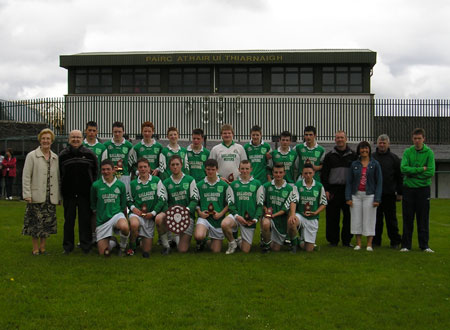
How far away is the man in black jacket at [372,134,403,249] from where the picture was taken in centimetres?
962

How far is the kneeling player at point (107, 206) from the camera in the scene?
28.0ft

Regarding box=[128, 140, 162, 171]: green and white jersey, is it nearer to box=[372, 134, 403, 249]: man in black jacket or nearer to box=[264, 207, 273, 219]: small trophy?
box=[264, 207, 273, 219]: small trophy

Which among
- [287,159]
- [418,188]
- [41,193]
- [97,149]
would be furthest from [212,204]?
[418,188]

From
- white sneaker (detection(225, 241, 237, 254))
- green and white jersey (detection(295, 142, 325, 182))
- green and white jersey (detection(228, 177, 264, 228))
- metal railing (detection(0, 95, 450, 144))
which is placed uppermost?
metal railing (detection(0, 95, 450, 144))

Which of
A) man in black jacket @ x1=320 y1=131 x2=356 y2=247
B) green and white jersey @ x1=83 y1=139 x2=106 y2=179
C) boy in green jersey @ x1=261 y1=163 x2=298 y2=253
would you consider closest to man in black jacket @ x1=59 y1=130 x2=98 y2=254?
green and white jersey @ x1=83 y1=139 x2=106 y2=179

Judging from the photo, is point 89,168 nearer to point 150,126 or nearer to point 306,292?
point 150,126

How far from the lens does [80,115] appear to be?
22969 mm

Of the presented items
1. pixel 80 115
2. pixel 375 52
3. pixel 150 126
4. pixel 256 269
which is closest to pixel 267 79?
pixel 375 52

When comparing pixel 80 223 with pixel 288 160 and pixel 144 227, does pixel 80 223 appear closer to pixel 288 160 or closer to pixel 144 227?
pixel 144 227

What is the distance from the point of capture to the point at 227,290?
635cm

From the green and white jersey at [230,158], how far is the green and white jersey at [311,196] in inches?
49.1

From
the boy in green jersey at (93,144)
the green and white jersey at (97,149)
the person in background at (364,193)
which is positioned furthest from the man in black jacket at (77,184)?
the person in background at (364,193)

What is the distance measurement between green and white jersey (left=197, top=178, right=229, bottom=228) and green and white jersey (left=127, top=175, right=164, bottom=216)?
0.71m

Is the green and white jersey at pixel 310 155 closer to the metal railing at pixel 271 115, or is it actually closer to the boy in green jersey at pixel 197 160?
the boy in green jersey at pixel 197 160
